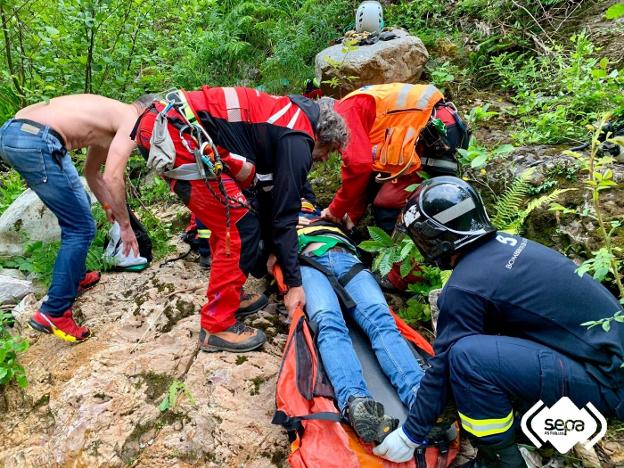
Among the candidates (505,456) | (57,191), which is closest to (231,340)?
(57,191)

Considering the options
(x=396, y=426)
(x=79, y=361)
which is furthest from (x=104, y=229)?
(x=396, y=426)

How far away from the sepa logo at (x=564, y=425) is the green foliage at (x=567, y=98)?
8.91ft

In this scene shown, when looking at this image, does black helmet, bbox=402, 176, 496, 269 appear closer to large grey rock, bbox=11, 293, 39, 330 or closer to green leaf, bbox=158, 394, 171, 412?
green leaf, bbox=158, 394, 171, 412

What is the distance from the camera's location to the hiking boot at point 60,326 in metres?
3.33

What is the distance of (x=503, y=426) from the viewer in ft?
6.69

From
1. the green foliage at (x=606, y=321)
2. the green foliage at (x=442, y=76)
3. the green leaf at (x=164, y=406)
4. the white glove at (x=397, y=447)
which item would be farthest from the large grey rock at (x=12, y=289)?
the green foliage at (x=442, y=76)

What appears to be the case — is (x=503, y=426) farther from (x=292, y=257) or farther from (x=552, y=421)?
(x=292, y=257)

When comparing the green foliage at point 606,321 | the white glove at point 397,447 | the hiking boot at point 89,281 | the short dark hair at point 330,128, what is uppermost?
the short dark hair at point 330,128

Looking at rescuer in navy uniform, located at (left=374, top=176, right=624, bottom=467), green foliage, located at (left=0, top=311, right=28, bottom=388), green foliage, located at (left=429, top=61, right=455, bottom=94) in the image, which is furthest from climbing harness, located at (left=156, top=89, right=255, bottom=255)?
green foliage, located at (left=429, top=61, right=455, bottom=94)

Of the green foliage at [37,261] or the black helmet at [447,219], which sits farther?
the green foliage at [37,261]

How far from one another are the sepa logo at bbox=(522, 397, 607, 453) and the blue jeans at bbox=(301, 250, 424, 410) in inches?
26.3

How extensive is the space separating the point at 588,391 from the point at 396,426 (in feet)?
3.28

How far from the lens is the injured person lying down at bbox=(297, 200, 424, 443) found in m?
2.44

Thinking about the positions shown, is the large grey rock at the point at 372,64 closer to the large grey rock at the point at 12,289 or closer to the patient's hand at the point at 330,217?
the patient's hand at the point at 330,217
